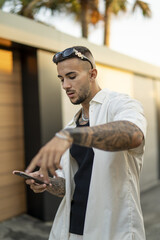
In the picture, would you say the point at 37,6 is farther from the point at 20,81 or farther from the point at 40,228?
the point at 40,228

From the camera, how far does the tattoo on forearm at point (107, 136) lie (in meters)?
1.07

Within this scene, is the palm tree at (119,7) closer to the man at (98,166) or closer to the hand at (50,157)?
the man at (98,166)

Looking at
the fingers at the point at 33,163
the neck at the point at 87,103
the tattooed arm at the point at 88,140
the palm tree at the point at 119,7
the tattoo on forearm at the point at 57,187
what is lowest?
the tattoo on forearm at the point at 57,187

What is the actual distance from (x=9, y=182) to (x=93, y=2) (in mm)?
9354

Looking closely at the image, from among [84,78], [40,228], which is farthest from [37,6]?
[84,78]

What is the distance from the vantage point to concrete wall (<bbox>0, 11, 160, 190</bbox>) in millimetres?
3938

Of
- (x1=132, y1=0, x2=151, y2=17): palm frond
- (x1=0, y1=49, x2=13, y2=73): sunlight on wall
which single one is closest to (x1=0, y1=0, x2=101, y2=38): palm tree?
(x1=132, y1=0, x2=151, y2=17): palm frond

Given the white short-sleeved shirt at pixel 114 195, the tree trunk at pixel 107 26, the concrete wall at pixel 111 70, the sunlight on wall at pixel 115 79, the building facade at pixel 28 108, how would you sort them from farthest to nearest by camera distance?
1. the tree trunk at pixel 107 26
2. the sunlight on wall at pixel 115 79
3. the building facade at pixel 28 108
4. the concrete wall at pixel 111 70
5. the white short-sleeved shirt at pixel 114 195

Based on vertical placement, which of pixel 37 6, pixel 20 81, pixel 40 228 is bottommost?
pixel 40 228

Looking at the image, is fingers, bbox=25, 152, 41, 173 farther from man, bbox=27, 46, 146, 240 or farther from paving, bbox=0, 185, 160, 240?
paving, bbox=0, 185, 160, 240

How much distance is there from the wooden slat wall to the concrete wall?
0.56 metres

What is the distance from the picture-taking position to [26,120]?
4.49 m

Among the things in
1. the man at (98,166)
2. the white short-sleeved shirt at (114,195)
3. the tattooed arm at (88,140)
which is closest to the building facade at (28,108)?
the man at (98,166)

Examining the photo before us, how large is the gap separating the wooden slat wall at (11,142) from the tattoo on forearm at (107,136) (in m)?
3.46
